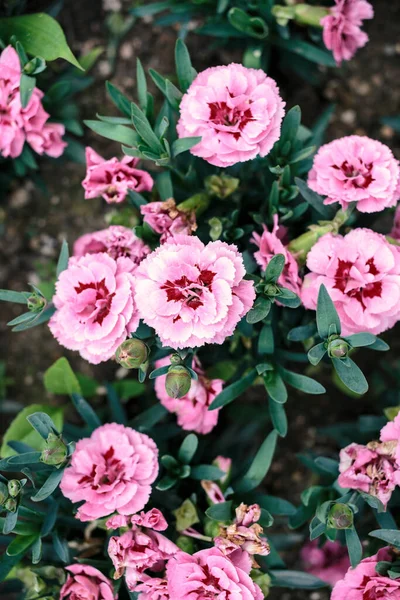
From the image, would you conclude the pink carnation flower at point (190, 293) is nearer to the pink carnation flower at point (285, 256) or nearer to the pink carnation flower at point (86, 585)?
the pink carnation flower at point (285, 256)

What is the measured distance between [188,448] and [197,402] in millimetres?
134

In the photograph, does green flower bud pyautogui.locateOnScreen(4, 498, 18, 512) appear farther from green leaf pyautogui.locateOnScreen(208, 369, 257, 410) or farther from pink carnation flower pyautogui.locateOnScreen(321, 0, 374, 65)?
pink carnation flower pyautogui.locateOnScreen(321, 0, 374, 65)

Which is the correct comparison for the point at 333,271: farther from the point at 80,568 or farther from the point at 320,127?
the point at 80,568

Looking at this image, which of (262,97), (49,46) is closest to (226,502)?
(262,97)

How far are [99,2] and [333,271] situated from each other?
1654 millimetres

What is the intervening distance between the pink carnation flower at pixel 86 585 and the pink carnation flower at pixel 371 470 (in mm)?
666

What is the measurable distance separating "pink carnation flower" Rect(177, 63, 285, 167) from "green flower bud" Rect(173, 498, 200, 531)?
0.94 m

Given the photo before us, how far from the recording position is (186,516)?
1675 mm

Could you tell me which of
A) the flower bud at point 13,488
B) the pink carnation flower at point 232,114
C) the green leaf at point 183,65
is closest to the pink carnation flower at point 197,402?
the flower bud at point 13,488

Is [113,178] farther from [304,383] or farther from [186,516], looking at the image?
[186,516]

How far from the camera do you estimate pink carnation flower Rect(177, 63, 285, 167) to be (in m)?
1.53

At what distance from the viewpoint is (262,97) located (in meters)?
1.56

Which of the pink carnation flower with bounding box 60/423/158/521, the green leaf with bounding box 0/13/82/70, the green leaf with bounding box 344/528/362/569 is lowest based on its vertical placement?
the green leaf with bounding box 344/528/362/569

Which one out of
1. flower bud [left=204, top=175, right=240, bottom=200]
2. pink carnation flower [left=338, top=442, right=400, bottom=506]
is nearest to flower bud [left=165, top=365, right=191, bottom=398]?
pink carnation flower [left=338, top=442, right=400, bottom=506]
